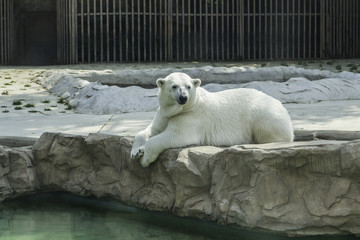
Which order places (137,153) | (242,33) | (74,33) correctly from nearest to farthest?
(137,153) < (74,33) < (242,33)

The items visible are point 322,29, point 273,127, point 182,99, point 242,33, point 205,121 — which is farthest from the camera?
point 322,29

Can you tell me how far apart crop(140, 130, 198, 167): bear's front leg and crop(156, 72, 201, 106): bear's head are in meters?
0.28

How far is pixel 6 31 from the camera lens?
1634cm

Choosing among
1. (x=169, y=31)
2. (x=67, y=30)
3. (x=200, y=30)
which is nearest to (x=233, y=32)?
(x=200, y=30)

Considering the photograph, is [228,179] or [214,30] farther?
[214,30]

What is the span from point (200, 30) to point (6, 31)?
4818mm

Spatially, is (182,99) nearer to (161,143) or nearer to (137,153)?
(161,143)

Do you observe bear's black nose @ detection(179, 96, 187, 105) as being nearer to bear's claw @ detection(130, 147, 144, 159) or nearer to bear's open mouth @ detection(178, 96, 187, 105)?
bear's open mouth @ detection(178, 96, 187, 105)

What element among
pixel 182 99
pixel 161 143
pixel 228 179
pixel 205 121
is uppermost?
pixel 182 99

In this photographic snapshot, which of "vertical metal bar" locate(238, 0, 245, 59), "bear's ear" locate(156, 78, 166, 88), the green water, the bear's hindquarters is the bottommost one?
the green water

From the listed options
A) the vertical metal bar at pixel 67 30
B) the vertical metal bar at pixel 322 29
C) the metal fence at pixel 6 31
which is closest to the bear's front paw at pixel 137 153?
the vertical metal bar at pixel 67 30

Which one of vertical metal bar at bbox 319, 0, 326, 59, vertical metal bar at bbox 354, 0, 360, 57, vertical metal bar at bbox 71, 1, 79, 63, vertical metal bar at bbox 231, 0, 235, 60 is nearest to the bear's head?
vertical metal bar at bbox 71, 1, 79, 63

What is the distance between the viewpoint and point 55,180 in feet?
21.1

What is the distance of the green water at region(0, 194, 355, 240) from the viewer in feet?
17.6
